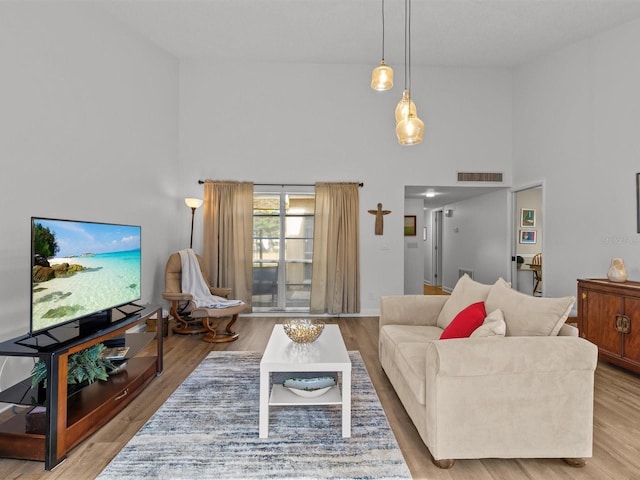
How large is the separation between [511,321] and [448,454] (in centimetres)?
82

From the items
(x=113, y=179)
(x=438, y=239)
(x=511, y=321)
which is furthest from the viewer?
(x=438, y=239)

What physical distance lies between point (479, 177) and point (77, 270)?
5144mm

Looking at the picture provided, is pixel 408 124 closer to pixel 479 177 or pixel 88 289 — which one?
pixel 88 289

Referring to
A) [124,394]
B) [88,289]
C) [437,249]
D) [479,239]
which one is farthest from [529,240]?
[88,289]

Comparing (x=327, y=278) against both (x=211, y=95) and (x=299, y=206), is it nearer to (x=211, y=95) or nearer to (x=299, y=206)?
(x=299, y=206)

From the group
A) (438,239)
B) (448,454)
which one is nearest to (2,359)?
(448,454)

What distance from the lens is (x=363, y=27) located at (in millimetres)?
4215

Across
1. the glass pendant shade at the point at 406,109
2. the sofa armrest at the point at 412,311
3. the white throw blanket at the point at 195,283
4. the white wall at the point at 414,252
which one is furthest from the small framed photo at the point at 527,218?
the white throw blanket at the point at 195,283

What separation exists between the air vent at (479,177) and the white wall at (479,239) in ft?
1.14

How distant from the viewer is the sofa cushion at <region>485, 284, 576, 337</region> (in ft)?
6.18

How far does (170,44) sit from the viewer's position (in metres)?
4.66

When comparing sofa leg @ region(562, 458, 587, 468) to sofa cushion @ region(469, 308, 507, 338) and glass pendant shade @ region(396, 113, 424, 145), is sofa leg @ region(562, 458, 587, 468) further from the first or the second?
glass pendant shade @ region(396, 113, 424, 145)

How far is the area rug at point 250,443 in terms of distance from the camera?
171 cm

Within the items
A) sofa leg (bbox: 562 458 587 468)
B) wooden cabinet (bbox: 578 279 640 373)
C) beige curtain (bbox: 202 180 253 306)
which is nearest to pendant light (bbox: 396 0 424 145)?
sofa leg (bbox: 562 458 587 468)
